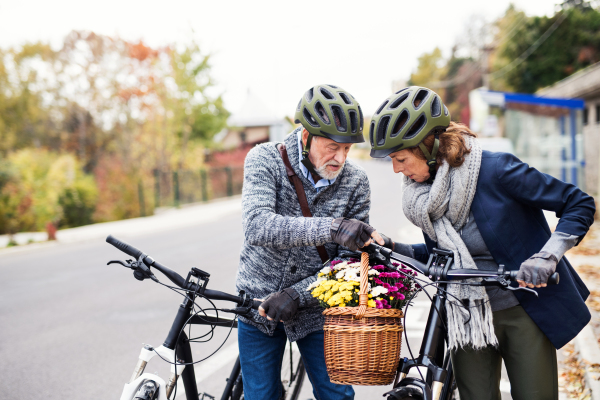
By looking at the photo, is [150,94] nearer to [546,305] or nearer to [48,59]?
[48,59]

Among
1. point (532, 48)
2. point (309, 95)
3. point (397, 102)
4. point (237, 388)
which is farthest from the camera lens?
point (532, 48)

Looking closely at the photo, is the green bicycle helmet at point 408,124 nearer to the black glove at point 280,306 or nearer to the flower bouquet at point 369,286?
the flower bouquet at point 369,286

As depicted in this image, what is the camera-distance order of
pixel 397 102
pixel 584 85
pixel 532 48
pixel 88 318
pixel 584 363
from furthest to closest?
pixel 532 48
pixel 584 85
pixel 88 318
pixel 584 363
pixel 397 102

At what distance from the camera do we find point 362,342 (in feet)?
6.24

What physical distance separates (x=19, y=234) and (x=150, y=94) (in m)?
13.1

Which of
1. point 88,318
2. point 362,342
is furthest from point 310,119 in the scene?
point 88,318

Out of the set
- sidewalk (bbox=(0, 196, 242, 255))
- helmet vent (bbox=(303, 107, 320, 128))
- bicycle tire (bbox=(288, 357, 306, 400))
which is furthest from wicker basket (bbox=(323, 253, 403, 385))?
sidewalk (bbox=(0, 196, 242, 255))

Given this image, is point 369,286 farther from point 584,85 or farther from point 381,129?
point 584,85

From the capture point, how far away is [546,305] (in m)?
2.22

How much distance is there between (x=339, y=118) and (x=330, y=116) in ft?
0.16

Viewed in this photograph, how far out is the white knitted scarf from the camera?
2213 mm

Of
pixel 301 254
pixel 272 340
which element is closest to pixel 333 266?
pixel 301 254

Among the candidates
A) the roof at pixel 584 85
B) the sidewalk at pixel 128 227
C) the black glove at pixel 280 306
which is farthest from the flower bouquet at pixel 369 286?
the roof at pixel 584 85

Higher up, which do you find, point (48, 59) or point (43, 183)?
point (48, 59)
